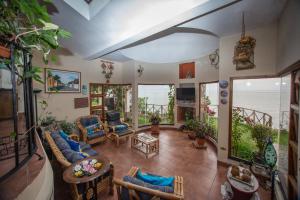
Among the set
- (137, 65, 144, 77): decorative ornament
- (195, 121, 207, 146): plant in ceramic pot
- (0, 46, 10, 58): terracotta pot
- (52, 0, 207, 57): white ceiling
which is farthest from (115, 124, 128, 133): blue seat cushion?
(0, 46, 10, 58): terracotta pot

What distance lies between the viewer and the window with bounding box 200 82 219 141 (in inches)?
200

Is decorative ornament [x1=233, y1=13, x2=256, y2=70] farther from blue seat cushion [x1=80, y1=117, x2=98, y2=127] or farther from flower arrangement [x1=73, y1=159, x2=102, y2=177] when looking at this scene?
blue seat cushion [x1=80, y1=117, x2=98, y2=127]

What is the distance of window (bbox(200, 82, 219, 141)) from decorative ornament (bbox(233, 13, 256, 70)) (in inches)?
84.4

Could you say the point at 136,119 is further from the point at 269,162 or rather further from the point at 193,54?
the point at 269,162

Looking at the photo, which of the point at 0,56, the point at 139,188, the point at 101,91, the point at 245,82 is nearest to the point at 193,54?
the point at 245,82

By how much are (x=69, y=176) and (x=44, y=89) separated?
3.44 metres

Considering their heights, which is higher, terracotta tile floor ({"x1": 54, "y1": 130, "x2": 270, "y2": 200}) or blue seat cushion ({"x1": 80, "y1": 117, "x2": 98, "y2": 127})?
blue seat cushion ({"x1": 80, "y1": 117, "x2": 98, "y2": 127})

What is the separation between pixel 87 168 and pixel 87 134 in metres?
2.40

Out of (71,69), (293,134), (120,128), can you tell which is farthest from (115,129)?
(293,134)

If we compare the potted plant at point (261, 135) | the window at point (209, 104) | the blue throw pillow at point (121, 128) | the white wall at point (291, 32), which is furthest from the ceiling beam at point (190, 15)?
the window at point (209, 104)

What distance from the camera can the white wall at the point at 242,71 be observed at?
267cm

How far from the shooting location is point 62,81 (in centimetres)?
465

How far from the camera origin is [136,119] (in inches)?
238

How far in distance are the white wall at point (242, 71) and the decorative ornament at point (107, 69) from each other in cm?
443
